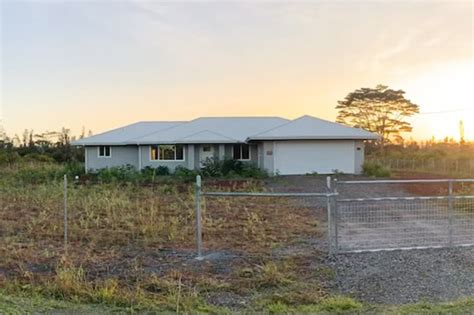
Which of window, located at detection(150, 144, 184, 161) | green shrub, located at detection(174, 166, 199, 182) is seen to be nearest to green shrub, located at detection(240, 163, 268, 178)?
green shrub, located at detection(174, 166, 199, 182)

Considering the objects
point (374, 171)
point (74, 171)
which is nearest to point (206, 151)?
point (74, 171)

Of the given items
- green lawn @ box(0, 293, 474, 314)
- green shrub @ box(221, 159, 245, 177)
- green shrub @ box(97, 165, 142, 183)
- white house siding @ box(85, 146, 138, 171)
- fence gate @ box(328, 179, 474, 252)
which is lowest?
green lawn @ box(0, 293, 474, 314)

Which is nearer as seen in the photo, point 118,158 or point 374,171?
point 374,171

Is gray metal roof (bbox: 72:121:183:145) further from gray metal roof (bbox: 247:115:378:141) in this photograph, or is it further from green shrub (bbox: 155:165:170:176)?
gray metal roof (bbox: 247:115:378:141)

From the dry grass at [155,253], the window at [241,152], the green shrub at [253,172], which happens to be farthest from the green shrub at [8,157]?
the dry grass at [155,253]

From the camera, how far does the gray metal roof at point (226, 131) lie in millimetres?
26594

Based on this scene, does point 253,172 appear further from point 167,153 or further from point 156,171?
point 167,153

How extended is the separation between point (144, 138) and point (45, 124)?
2069 centimetres

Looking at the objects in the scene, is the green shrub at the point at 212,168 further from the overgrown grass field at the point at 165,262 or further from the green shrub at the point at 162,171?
the overgrown grass field at the point at 165,262

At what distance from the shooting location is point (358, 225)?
1007cm

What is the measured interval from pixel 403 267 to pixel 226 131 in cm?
2493

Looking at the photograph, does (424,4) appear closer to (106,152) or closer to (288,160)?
(288,160)

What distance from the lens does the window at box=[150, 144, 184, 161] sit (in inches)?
1169

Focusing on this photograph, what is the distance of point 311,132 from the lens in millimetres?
26719
